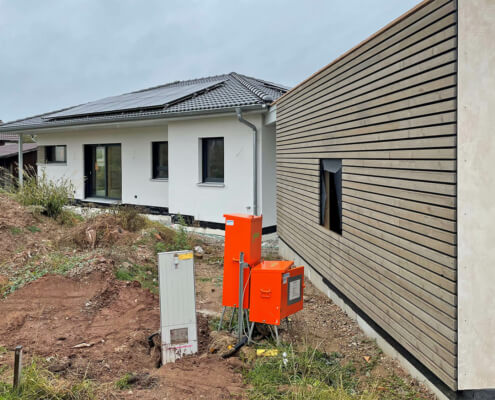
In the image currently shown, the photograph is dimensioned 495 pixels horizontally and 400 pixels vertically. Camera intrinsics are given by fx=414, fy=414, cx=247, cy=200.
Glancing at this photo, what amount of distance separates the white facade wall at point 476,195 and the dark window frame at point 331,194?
9.16ft

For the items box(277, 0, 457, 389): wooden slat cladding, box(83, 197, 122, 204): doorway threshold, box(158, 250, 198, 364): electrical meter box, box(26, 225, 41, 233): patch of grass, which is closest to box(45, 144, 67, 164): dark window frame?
box(83, 197, 122, 204): doorway threshold

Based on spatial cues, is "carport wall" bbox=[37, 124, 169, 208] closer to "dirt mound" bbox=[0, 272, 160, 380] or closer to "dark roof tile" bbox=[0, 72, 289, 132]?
"dark roof tile" bbox=[0, 72, 289, 132]

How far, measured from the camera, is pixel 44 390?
3.22 meters

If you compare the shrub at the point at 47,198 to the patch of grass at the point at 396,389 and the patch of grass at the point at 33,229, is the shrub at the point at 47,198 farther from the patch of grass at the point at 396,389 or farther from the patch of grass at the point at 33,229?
the patch of grass at the point at 396,389

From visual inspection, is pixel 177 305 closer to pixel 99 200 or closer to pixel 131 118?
pixel 131 118

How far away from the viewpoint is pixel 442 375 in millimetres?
3170

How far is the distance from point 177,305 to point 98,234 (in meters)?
4.88

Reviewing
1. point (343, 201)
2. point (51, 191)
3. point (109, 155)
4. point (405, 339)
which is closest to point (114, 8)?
point (109, 155)

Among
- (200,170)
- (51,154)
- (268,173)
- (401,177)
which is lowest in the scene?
(401,177)

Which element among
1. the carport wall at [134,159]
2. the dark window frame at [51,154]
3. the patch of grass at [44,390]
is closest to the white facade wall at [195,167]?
the carport wall at [134,159]

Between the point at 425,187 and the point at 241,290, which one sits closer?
the point at 425,187

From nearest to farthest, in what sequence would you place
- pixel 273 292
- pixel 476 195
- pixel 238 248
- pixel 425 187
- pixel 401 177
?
pixel 476 195
pixel 425 187
pixel 401 177
pixel 273 292
pixel 238 248

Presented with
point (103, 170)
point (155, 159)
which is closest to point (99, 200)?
point (103, 170)

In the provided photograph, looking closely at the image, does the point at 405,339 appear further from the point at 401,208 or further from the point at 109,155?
the point at 109,155
